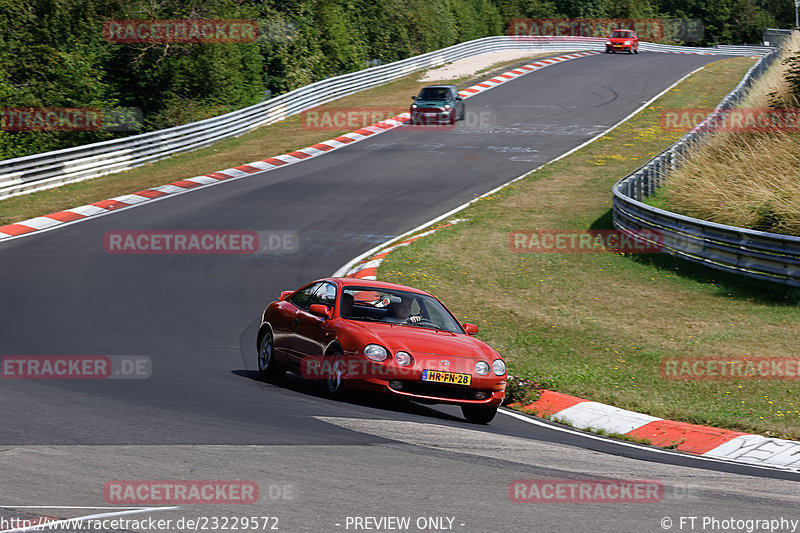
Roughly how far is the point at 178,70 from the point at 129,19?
103 inches

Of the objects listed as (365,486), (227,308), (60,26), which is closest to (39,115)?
(60,26)

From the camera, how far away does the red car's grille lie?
9.62 metres

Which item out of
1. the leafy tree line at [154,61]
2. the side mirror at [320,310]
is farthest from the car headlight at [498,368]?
the leafy tree line at [154,61]

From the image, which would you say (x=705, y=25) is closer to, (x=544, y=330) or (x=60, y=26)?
(x=60, y=26)

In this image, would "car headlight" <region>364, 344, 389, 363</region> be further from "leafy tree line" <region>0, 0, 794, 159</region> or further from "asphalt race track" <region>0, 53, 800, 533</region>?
"leafy tree line" <region>0, 0, 794, 159</region>

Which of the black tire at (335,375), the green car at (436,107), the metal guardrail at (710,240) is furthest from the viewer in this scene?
the green car at (436,107)

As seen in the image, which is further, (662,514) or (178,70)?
(178,70)

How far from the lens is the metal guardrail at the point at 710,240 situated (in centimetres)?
1560

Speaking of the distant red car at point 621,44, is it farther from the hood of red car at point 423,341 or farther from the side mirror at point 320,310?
the side mirror at point 320,310

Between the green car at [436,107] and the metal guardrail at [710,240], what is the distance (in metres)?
14.6

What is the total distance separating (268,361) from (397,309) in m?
1.80

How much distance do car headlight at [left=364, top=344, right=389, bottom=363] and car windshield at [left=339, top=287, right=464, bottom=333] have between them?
0.80 m

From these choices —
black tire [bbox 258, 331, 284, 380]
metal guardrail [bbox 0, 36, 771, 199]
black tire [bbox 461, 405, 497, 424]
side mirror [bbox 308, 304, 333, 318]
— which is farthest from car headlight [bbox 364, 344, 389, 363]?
metal guardrail [bbox 0, 36, 771, 199]

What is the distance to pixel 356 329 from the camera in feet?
33.0
